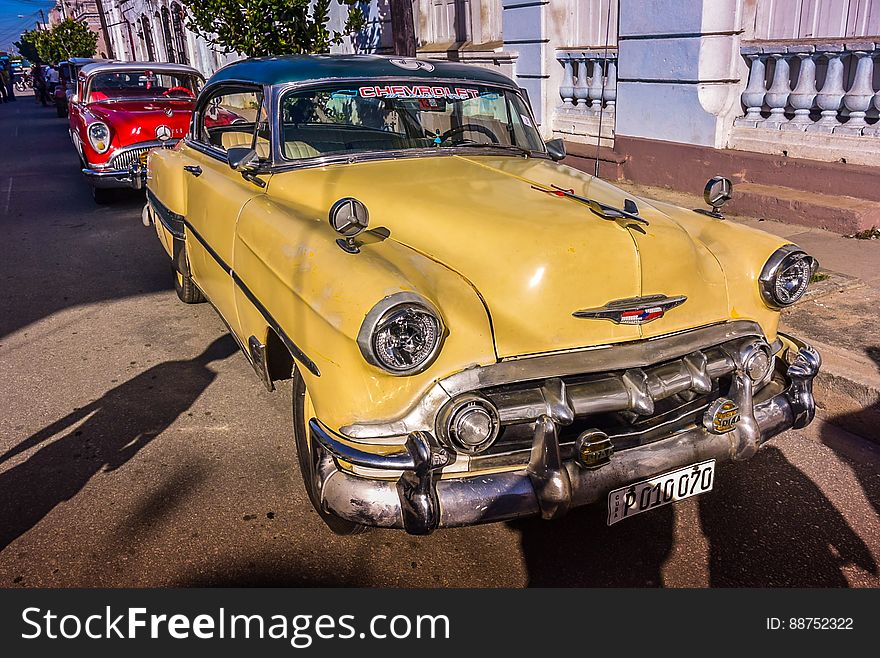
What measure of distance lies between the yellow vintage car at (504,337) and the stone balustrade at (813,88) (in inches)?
157

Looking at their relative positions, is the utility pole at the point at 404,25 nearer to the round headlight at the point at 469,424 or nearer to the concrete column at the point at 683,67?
the concrete column at the point at 683,67

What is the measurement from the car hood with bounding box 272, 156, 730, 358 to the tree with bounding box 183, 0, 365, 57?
8.87 metres

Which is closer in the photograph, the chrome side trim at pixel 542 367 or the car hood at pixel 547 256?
the chrome side trim at pixel 542 367

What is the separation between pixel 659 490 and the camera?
8.33ft

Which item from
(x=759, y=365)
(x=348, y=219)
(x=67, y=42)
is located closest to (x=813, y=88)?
(x=759, y=365)

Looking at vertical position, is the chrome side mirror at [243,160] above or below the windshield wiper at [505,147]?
above

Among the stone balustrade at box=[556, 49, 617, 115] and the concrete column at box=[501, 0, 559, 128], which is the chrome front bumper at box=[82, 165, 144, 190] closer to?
the concrete column at box=[501, 0, 559, 128]

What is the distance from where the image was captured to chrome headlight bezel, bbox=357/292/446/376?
2.28 m

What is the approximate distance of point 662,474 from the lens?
254 centimetres

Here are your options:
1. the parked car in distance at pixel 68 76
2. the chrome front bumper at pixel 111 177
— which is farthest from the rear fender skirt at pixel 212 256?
the parked car in distance at pixel 68 76

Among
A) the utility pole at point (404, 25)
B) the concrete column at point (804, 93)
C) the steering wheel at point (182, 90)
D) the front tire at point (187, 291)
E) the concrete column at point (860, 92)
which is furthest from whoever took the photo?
the steering wheel at point (182, 90)

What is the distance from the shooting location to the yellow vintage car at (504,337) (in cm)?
236

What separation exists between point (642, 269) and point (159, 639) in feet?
6.83

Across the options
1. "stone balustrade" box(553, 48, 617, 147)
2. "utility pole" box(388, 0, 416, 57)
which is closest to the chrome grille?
"utility pole" box(388, 0, 416, 57)
